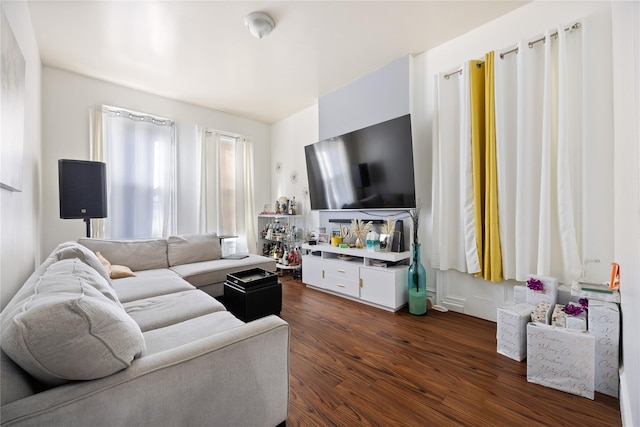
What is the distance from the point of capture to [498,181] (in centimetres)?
219

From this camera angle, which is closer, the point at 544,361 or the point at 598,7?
the point at 544,361

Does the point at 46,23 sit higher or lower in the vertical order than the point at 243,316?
higher


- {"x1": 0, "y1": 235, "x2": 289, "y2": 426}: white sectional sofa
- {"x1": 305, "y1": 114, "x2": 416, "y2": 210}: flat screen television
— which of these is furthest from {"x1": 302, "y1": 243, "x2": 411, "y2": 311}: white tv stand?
{"x1": 0, "y1": 235, "x2": 289, "y2": 426}: white sectional sofa

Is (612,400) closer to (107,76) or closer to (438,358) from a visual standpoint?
(438,358)

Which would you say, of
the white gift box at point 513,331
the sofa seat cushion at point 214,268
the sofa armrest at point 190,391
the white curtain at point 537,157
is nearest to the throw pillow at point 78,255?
the sofa seat cushion at point 214,268

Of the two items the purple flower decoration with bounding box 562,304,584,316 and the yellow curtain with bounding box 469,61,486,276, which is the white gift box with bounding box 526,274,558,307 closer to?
the purple flower decoration with bounding box 562,304,584,316

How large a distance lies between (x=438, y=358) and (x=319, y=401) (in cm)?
89

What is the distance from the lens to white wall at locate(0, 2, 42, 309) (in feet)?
4.36

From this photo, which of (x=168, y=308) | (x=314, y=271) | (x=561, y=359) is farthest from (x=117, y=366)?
(x=314, y=271)

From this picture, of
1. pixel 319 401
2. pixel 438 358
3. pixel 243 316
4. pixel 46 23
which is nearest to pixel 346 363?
pixel 319 401

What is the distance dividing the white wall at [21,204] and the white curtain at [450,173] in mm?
3023

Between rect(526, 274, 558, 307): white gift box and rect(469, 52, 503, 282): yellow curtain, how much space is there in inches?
12.8

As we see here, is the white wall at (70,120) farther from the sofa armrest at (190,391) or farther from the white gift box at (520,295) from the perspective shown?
the white gift box at (520,295)

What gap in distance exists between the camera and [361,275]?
2.79 meters
